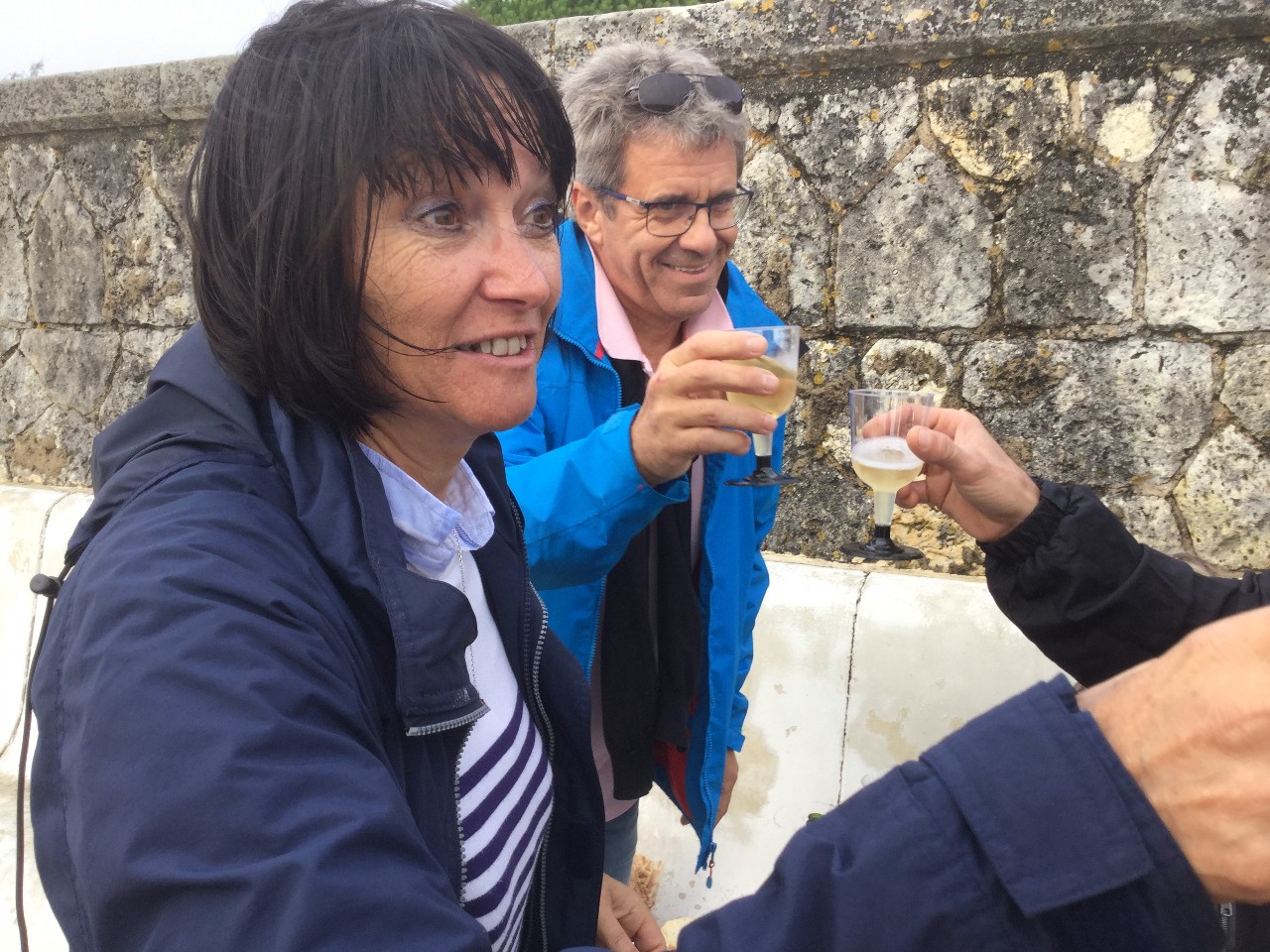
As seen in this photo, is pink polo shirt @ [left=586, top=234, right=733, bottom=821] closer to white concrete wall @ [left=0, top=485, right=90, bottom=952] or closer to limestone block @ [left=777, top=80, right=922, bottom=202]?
limestone block @ [left=777, top=80, right=922, bottom=202]

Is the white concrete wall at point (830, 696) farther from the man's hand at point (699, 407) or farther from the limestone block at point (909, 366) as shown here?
the man's hand at point (699, 407)

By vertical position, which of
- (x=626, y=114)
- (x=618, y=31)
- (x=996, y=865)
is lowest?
(x=996, y=865)

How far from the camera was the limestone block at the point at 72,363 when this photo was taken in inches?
183

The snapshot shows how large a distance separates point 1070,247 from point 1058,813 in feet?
8.71

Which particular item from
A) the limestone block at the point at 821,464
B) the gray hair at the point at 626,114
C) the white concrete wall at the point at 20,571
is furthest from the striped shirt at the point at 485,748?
the white concrete wall at the point at 20,571

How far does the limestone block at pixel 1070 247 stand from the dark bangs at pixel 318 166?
2.29 m

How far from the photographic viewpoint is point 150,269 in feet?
14.5

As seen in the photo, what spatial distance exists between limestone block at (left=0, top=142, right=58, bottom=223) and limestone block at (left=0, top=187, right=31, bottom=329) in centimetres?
7

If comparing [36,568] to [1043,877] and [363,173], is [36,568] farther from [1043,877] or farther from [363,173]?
[1043,877]

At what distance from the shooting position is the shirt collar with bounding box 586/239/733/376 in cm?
199

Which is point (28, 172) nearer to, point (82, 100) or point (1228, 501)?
point (82, 100)

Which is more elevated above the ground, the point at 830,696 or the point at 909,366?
the point at 909,366

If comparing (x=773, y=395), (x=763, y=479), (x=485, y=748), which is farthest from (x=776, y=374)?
(x=485, y=748)

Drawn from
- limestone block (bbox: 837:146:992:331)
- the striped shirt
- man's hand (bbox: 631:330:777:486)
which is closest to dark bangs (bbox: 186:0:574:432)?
the striped shirt
